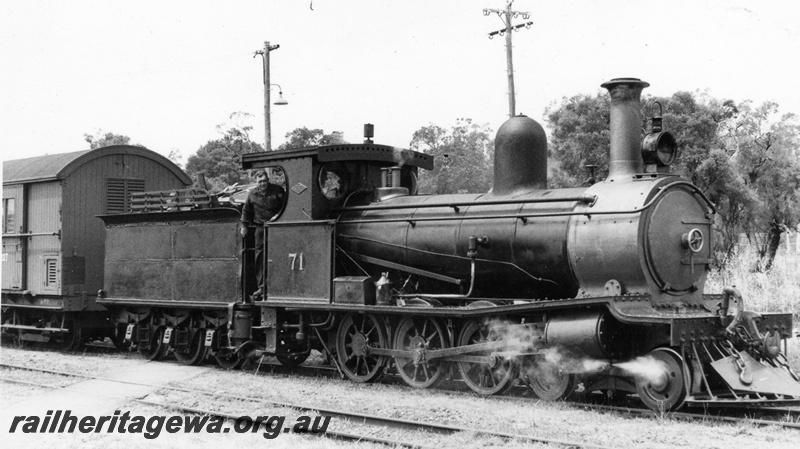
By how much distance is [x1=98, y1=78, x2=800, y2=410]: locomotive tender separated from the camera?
8.62 meters

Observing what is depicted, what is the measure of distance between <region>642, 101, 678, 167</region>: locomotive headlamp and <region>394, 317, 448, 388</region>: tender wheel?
3.31 m

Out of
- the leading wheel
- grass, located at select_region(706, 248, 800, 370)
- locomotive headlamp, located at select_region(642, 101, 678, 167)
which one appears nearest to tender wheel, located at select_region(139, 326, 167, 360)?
the leading wheel

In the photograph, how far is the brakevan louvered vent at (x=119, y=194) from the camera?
16.3 meters

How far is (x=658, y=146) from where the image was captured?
937 cm

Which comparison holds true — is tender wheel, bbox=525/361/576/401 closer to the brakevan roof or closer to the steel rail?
the steel rail

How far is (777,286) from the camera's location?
17.0 m

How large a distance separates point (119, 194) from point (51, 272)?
6.76ft

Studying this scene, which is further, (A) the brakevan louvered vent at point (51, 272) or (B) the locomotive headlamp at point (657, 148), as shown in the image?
(A) the brakevan louvered vent at point (51, 272)

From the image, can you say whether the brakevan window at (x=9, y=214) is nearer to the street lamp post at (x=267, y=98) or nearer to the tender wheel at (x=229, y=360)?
the tender wheel at (x=229, y=360)

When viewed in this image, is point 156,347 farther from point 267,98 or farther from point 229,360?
point 267,98

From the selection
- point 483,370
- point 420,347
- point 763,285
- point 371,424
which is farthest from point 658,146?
point 763,285
